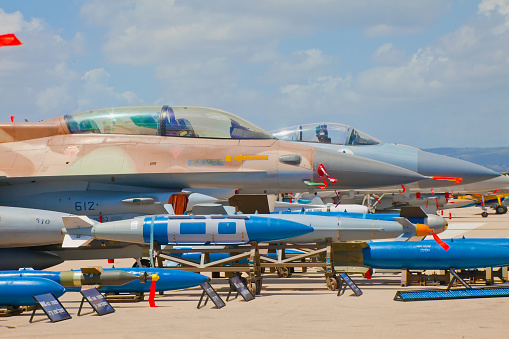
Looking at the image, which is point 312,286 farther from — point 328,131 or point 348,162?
point 328,131

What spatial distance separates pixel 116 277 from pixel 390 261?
5.21 metres

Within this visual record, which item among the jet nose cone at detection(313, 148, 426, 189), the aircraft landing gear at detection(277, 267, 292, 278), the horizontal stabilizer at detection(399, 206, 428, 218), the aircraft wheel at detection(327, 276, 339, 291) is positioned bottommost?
the aircraft landing gear at detection(277, 267, 292, 278)

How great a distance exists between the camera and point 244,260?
14281 millimetres

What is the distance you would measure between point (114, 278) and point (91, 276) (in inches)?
15.1

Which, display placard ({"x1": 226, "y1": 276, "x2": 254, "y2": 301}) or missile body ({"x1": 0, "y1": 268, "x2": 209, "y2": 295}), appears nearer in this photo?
missile body ({"x1": 0, "y1": 268, "x2": 209, "y2": 295})

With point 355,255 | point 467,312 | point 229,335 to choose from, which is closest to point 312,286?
point 355,255

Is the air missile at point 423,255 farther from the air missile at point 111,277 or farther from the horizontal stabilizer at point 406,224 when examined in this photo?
the air missile at point 111,277

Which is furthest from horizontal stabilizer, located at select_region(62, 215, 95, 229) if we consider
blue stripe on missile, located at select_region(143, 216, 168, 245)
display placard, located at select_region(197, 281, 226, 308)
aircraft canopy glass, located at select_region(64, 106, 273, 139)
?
display placard, located at select_region(197, 281, 226, 308)

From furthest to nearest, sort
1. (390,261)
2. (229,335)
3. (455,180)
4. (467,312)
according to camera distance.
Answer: (455,180)
(390,261)
(467,312)
(229,335)

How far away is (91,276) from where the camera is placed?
10.3 m

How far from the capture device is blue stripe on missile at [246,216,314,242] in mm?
12156

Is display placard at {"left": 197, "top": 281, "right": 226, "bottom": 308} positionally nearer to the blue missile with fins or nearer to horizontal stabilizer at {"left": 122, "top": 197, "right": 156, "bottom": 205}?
the blue missile with fins

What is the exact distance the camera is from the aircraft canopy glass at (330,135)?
1816cm

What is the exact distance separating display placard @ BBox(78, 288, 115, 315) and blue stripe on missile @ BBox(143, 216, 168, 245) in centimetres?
218
